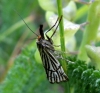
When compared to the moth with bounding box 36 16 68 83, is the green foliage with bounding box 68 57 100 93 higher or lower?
lower

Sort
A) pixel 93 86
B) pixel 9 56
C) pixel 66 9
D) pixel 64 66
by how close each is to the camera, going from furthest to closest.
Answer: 1. pixel 9 56
2. pixel 66 9
3. pixel 64 66
4. pixel 93 86

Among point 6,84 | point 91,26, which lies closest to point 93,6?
point 91,26

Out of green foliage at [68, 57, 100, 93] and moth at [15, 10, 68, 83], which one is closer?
green foliage at [68, 57, 100, 93]

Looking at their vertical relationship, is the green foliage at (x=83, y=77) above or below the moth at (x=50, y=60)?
below

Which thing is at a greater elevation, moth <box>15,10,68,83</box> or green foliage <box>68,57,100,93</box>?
moth <box>15,10,68,83</box>

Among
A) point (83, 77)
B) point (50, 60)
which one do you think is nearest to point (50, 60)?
point (50, 60)

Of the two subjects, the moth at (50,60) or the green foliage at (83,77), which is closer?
the green foliage at (83,77)

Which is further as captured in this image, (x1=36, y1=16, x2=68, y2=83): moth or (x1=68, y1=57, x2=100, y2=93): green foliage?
(x1=36, y1=16, x2=68, y2=83): moth

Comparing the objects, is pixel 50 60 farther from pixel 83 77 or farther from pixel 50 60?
pixel 83 77

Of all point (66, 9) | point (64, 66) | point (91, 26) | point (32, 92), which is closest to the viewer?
point (64, 66)

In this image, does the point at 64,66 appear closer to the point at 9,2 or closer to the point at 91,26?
the point at 91,26

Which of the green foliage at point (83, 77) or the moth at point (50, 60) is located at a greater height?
the moth at point (50, 60)
